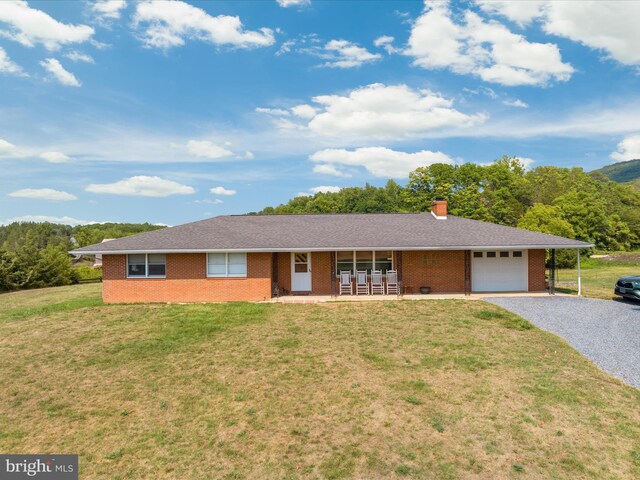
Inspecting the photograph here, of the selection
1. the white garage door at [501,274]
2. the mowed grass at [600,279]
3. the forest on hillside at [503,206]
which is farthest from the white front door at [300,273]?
the forest on hillside at [503,206]

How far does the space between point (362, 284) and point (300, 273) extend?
289 centimetres

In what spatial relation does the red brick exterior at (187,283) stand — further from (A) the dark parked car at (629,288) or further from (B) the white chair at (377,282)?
(A) the dark parked car at (629,288)

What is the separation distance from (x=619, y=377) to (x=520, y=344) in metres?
2.35

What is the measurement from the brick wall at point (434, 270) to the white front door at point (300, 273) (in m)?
4.37

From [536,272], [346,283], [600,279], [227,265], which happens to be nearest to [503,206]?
[600,279]

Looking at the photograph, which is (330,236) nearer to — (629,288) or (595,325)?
(595,325)

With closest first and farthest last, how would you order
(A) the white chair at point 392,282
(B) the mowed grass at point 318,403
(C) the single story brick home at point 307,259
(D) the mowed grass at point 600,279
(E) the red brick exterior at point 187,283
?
(B) the mowed grass at point 318,403
(C) the single story brick home at point 307,259
(E) the red brick exterior at point 187,283
(A) the white chair at point 392,282
(D) the mowed grass at point 600,279

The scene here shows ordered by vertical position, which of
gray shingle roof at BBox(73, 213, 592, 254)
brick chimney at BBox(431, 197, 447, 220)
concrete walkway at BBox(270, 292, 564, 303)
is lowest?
concrete walkway at BBox(270, 292, 564, 303)

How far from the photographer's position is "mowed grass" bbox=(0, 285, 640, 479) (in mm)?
5547

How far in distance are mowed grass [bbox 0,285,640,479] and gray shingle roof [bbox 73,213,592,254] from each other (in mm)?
4896

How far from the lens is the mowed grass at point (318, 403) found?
18.2ft

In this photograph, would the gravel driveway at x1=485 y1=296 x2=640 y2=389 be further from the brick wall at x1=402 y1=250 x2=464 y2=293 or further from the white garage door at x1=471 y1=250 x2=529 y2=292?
the brick wall at x1=402 y1=250 x2=464 y2=293

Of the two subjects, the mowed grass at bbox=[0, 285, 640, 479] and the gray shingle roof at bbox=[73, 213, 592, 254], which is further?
the gray shingle roof at bbox=[73, 213, 592, 254]

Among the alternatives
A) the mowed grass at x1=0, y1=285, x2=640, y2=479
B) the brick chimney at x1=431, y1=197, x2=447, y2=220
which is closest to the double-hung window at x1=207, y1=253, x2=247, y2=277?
the mowed grass at x1=0, y1=285, x2=640, y2=479
